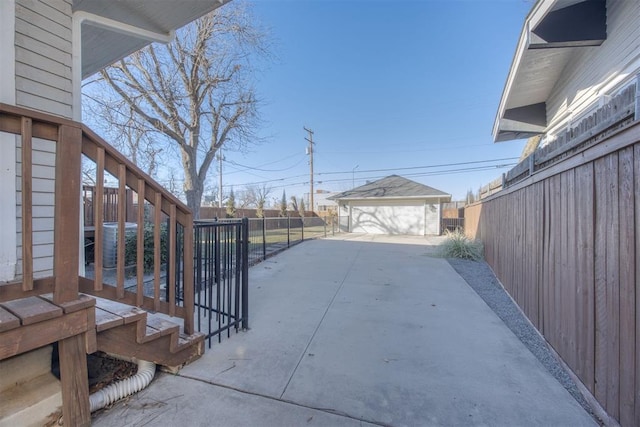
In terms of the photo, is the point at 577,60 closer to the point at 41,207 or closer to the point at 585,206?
the point at 585,206

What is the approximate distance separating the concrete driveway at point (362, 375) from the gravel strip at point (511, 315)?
74mm

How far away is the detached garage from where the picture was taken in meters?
15.7

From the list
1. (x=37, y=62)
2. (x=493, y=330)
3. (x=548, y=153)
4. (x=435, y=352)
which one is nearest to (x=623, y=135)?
(x=548, y=153)

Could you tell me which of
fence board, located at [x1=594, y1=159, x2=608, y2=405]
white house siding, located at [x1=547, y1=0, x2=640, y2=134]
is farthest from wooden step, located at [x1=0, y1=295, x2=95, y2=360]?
white house siding, located at [x1=547, y1=0, x2=640, y2=134]

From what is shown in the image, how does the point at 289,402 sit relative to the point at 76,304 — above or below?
below

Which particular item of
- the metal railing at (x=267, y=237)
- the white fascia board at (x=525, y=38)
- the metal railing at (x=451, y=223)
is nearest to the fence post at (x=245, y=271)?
the metal railing at (x=267, y=237)

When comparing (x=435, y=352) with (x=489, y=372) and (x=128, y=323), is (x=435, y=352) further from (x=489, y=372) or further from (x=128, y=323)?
(x=128, y=323)

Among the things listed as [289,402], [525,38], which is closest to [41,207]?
[289,402]

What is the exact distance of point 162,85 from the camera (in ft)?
29.5

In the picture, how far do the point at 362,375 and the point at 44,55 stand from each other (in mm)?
3801

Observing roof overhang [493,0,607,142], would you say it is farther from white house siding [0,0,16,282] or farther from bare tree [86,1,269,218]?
bare tree [86,1,269,218]

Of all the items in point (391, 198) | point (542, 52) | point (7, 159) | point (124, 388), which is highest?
point (542, 52)

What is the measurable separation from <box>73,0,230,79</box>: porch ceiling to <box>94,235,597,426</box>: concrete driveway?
366cm

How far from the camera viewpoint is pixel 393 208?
16500mm
